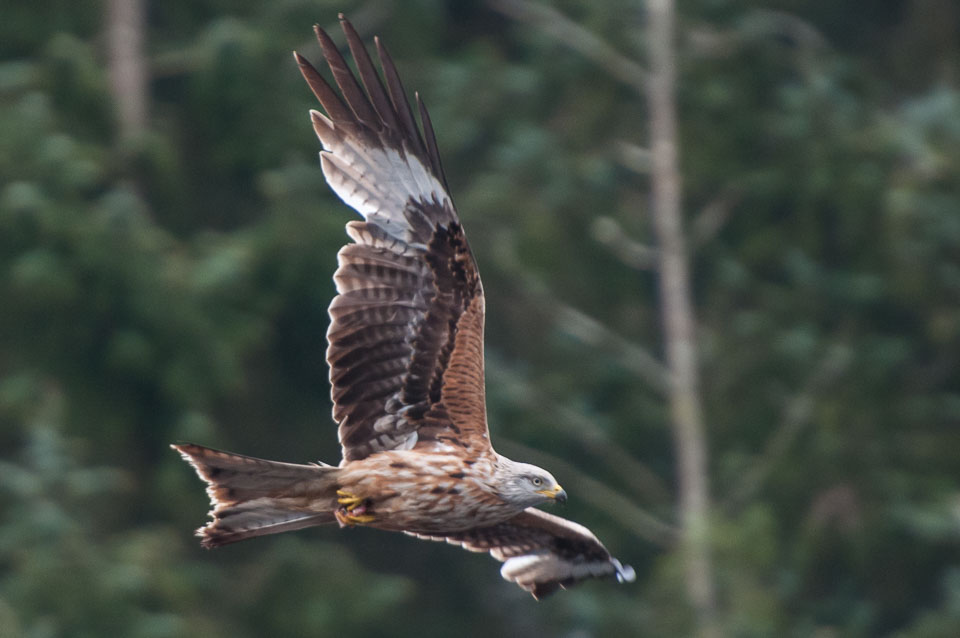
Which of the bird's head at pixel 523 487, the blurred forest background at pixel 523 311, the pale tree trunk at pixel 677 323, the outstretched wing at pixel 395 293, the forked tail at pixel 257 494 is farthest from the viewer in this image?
the pale tree trunk at pixel 677 323

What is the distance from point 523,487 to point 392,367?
27.1 inches

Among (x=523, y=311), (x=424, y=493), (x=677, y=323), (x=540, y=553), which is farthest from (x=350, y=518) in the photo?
(x=523, y=311)

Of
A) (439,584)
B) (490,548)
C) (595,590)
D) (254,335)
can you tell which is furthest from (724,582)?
(490,548)

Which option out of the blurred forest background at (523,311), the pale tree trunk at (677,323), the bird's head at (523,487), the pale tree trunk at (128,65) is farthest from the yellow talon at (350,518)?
the pale tree trunk at (128,65)

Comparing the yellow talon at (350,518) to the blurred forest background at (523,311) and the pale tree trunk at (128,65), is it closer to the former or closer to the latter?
the blurred forest background at (523,311)

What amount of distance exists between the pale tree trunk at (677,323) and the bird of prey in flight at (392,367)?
17.9ft

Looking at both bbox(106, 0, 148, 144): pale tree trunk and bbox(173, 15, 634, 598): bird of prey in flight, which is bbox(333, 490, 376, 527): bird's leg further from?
bbox(106, 0, 148, 144): pale tree trunk

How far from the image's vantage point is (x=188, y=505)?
462 inches

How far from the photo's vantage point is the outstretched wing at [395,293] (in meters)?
6.68

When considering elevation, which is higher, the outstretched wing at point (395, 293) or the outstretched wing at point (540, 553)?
the outstretched wing at point (395, 293)

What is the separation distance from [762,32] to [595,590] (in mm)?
4499

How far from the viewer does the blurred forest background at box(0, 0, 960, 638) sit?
11453 millimetres

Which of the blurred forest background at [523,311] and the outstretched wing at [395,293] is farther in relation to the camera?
the blurred forest background at [523,311]

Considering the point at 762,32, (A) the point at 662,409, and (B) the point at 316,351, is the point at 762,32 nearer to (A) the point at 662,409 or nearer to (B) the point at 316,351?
(A) the point at 662,409
